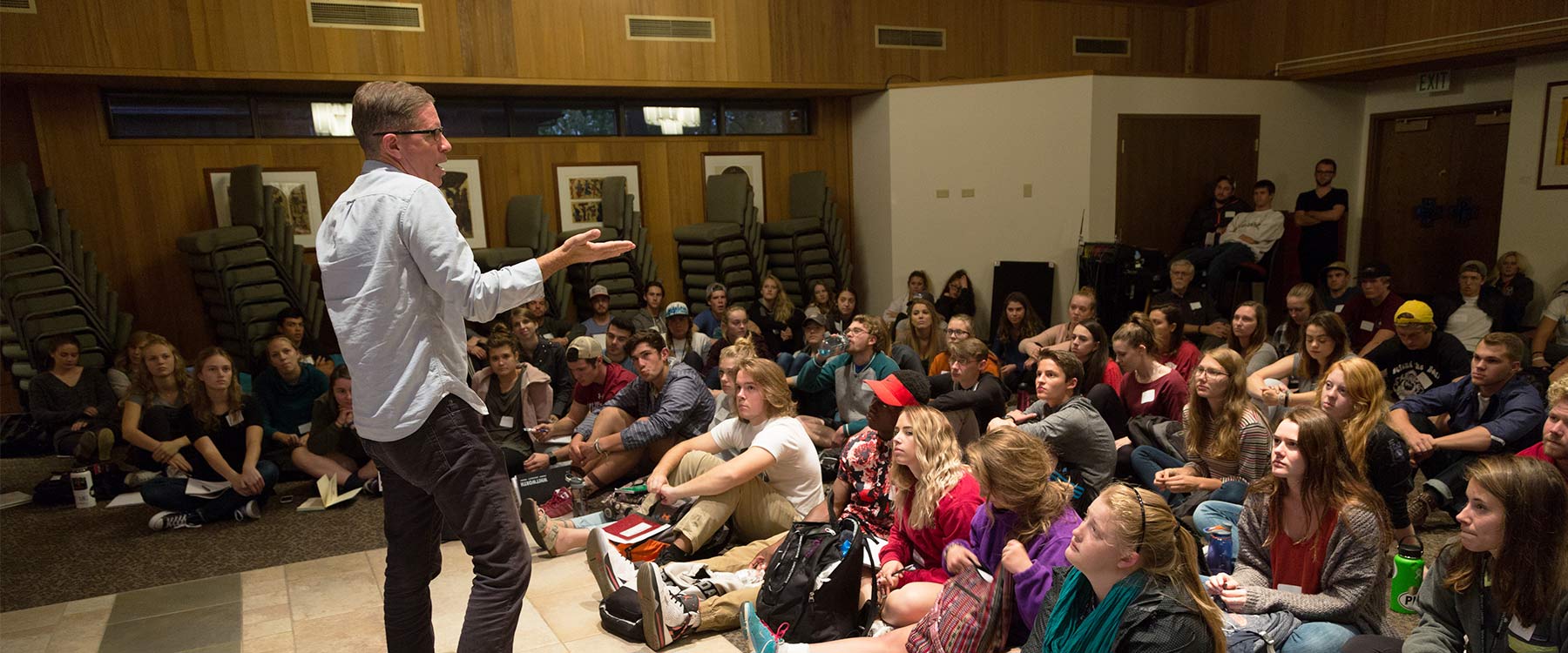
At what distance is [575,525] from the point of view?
4.42 meters

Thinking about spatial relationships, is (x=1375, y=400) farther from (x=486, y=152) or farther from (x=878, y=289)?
(x=486, y=152)

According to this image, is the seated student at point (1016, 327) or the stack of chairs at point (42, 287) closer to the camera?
the stack of chairs at point (42, 287)

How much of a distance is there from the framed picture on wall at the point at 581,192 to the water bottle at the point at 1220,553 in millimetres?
6680

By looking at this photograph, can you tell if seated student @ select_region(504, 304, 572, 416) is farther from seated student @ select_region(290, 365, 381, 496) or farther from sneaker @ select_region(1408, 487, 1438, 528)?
sneaker @ select_region(1408, 487, 1438, 528)

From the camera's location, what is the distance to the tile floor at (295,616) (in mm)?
3355

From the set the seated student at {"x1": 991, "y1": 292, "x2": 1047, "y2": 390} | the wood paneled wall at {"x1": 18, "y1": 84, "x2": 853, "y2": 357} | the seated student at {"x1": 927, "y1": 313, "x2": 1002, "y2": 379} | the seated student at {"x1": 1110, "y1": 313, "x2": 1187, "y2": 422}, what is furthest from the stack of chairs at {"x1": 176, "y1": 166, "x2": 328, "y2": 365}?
the seated student at {"x1": 1110, "y1": 313, "x2": 1187, "y2": 422}

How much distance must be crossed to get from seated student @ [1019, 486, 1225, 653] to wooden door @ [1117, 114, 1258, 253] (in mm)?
7285

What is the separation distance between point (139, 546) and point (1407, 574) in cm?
551

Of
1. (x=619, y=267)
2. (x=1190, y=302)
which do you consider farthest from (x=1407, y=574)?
(x=619, y=267)

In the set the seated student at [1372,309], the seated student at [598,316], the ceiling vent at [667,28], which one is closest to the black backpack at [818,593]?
the seated student at [1372,309]

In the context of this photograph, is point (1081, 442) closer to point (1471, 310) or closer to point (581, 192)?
point (1471, 310)

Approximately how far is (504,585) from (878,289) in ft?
26.2

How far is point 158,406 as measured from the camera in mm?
5195

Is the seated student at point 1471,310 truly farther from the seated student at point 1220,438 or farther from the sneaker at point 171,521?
the sneaker at point 171,521
